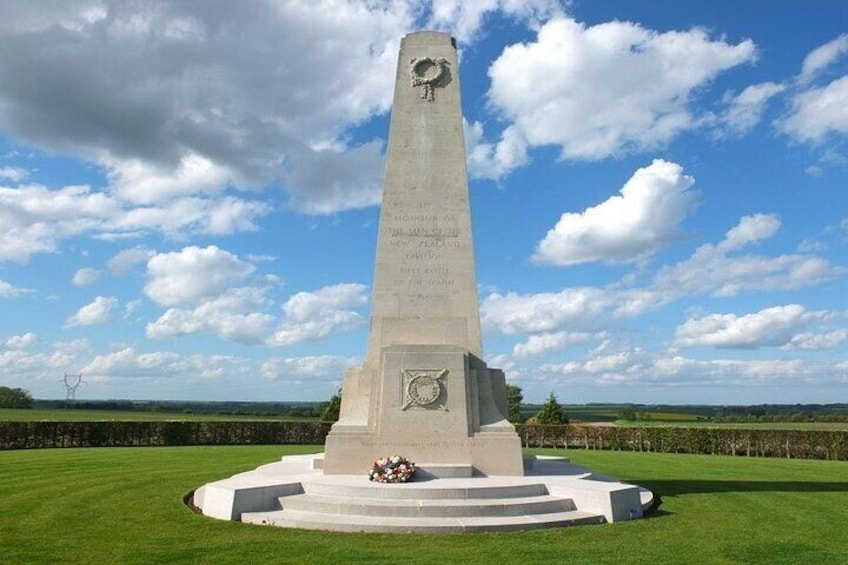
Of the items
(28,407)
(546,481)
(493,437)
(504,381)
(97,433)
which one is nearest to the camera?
(546,481)

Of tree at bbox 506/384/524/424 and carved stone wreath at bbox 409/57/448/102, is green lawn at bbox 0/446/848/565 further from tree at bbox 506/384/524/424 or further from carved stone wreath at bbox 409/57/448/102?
tree at bbox 506/384/524/424

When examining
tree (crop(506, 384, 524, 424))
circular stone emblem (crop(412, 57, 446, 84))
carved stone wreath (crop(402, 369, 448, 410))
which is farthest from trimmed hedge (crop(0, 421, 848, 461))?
circular stone emblem (crop(412, 57, 446, 84))

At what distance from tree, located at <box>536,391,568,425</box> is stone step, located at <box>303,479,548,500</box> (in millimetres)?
→ 32735

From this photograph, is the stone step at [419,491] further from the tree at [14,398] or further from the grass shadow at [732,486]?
the tree at [14,398]

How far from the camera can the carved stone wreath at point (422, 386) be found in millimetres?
15172

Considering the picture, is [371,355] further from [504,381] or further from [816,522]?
[816,522]

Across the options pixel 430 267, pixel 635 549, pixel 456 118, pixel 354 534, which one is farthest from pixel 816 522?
pixel 456 118

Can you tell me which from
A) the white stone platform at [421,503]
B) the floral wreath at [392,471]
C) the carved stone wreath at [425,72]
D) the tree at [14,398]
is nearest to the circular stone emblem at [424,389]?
the floral wreath at [392,471]

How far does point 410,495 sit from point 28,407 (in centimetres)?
8311

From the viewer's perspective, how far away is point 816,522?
12.2 m

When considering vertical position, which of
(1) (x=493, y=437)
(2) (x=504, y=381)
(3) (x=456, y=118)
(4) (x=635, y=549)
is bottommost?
A: (4) (x=635, y=549)

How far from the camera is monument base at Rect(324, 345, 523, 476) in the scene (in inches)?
583

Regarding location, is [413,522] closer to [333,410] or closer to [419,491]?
[419,491]

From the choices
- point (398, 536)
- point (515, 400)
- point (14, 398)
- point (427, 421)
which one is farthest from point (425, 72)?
point (14, 398)
